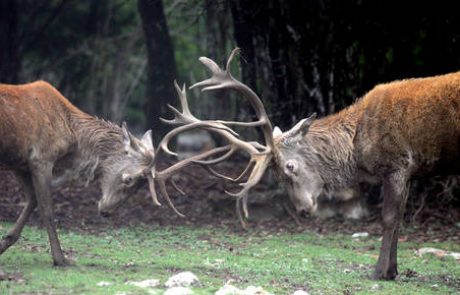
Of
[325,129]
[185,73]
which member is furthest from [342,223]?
[185,73]

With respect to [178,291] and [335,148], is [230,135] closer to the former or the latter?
[335,148]

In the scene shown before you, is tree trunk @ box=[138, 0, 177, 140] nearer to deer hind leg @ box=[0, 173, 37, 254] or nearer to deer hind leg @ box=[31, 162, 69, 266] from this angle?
deer hind leg @ box=[0, 173, 37, 254]

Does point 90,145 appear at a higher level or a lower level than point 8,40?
lower

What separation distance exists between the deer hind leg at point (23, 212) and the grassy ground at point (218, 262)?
20 centimetres

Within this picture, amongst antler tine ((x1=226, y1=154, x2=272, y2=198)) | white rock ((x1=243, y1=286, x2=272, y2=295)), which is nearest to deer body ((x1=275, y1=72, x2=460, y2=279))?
antler tine ((x1=226, y1=154, x2=272, y2=198))

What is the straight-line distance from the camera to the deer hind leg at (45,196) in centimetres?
919

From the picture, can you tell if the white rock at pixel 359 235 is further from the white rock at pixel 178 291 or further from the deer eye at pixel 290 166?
the white rock at pixel 178 291

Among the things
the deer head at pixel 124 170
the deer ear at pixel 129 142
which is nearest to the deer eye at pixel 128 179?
the deer head at pixel 124 170

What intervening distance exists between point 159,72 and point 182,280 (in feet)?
24.2

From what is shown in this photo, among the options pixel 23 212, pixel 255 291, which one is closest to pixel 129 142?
pixel 23 212

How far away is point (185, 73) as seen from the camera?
89.8 ft

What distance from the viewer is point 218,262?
974cm

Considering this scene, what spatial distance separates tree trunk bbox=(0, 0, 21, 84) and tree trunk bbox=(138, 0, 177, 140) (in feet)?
7.88

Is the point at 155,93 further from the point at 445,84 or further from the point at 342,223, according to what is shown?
the point at 445,84
